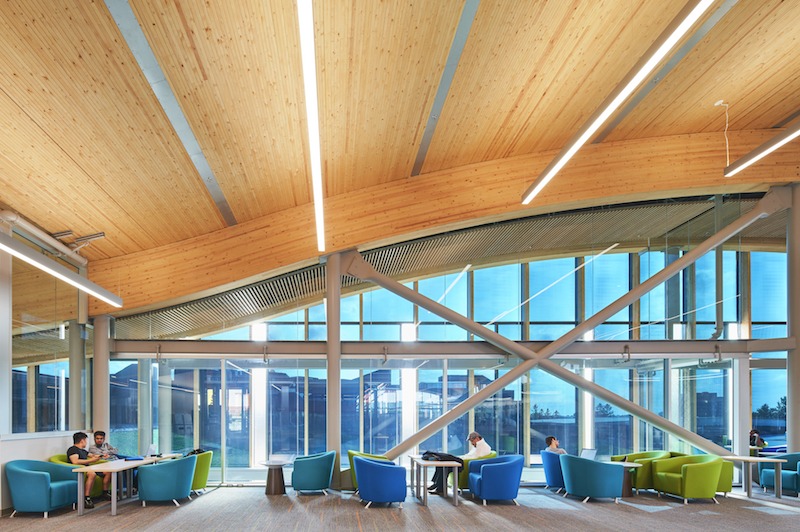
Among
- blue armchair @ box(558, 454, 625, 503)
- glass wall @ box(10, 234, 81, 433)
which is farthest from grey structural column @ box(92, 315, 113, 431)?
blue armchair @ box(558, 454, 625, 503)

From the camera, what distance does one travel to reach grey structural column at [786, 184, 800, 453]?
1342cm

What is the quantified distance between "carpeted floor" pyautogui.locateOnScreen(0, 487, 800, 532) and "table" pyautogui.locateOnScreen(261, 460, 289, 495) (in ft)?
1.00

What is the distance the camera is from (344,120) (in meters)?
9.60

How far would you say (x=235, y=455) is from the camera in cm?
1338

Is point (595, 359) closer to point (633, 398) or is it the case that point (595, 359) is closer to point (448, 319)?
point (633, 398)

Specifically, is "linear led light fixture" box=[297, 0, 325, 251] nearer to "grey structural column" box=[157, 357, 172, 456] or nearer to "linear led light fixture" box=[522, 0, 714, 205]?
"linear led light fixture" box=[522, 0, 714, 205]

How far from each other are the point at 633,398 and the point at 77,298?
9.75 metres

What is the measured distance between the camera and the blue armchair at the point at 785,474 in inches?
485

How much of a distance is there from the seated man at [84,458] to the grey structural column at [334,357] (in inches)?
141

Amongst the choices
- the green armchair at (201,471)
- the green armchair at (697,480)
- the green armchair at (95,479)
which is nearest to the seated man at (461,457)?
the green armchair at (697,480)

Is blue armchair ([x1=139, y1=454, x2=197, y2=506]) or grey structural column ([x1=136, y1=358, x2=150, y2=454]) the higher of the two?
grey structural column ([x1=136, y1=358, x2=150, y2=454])

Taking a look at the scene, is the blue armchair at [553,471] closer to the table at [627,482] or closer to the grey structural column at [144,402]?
the table at [627,482]

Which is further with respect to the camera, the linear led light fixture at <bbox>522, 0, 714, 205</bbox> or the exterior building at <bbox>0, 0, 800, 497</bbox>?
the exterior building at <bbox>0, 0, 800, 497</bbox>

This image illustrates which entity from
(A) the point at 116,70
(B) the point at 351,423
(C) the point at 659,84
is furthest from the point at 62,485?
(C) the point at 659,84
